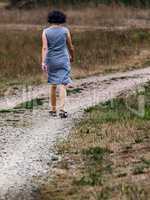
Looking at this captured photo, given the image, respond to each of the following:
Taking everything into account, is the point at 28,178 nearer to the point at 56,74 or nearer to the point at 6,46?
the point at 56,74

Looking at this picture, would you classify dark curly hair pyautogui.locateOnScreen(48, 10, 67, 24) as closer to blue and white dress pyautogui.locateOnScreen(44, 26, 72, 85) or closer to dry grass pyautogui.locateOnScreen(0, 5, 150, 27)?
blue and white dress pyautogui.locateOnScreen(44, 26, 72, 85)

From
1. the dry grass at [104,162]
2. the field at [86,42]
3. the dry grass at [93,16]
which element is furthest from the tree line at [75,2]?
the dry grass at [104,162]

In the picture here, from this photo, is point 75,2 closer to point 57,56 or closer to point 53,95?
point 53,95

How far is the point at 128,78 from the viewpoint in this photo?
913 inches

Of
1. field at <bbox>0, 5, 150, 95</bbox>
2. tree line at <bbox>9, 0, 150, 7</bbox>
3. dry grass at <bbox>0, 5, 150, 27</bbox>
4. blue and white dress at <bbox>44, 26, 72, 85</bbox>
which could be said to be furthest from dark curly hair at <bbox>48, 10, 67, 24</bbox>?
tree line at <bbox>9, 0, 150, 7</bbox>

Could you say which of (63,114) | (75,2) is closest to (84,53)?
(75,2)

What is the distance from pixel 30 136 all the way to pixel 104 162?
2.38 m

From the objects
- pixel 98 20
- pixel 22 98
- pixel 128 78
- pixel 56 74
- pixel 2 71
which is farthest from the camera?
pixel 98 20

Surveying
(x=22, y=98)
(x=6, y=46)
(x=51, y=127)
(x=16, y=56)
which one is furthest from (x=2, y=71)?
(x=51, y=127)

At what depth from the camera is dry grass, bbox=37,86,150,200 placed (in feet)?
23.8

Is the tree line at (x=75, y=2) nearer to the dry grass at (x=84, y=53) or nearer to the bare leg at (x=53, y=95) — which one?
the dry grass at (x=84, y=53)

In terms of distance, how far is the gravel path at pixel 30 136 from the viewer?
25.8 feet

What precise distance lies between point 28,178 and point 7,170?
0.47 meters

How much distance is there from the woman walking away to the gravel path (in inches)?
26.0
